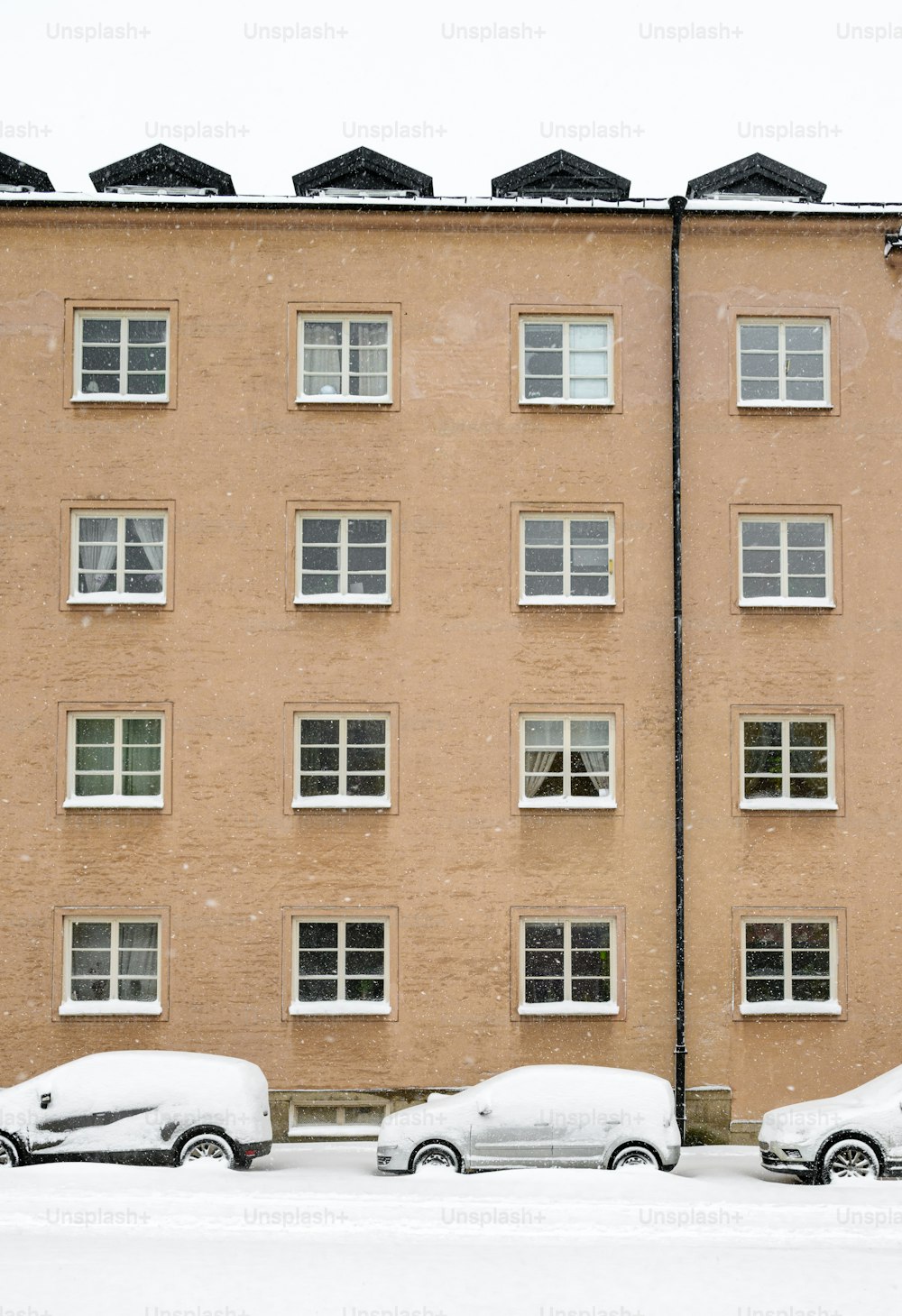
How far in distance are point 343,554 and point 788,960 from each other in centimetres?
986

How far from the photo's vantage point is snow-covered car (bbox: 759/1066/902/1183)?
717 inches

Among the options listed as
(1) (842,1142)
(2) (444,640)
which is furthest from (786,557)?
(1) (842,1142)

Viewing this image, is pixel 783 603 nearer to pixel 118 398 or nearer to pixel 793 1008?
pixel 793 1008

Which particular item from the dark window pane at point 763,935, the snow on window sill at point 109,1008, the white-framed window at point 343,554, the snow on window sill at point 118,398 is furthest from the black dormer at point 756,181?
the snow on window sill at point 109,1008

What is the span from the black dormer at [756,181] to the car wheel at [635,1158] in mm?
15960

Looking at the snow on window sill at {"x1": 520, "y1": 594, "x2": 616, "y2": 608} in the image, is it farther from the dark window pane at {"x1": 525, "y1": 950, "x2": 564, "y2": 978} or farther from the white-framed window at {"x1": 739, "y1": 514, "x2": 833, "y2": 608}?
the dark window pane at {"x1": 525, "y1": 950, "x2": 564, "y2": 978}

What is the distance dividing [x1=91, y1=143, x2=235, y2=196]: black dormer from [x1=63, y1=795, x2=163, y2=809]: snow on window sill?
10.6 metres

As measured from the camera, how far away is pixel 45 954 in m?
23.0

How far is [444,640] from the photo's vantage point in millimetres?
23734

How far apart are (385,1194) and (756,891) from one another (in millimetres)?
9045

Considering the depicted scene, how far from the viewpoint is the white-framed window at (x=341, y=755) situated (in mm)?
23641

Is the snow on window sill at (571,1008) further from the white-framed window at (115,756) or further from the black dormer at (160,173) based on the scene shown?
the black dormer at (160,173)

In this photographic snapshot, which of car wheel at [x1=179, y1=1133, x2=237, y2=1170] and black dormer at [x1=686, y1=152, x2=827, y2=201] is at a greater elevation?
black dormer at [x1=686, y1=152, x2=827, y2=201]

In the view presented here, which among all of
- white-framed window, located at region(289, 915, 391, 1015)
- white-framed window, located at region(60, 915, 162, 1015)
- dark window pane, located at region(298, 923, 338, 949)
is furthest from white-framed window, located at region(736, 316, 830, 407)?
white-framed window, located at region(60, 915, 162, 1015)
